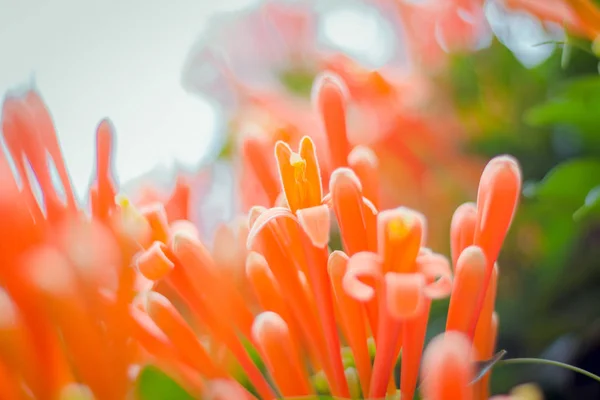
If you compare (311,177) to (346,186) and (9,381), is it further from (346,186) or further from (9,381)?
(9,381)

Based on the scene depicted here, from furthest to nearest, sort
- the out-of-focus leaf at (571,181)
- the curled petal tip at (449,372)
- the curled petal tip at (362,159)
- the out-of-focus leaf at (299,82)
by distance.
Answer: the out-of-focus leaf at (299,82)
the out-of-focus leaf at (571,181)
the curled petal tip at (362,159)
the curled petal tip at (449,372)

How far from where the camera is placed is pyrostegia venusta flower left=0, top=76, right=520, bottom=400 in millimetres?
276

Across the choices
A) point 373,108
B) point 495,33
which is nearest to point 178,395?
point 373,108

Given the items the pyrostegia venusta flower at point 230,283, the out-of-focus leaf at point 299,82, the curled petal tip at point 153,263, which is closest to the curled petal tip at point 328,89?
the pyrostegia venusta flower at point 230,283

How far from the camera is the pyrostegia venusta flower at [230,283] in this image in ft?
0.91

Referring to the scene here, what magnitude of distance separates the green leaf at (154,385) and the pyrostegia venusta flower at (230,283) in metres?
0.02

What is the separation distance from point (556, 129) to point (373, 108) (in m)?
0.15

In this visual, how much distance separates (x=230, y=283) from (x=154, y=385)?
0.06 meters

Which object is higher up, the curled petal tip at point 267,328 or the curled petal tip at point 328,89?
the curled petal tip at point 328,89

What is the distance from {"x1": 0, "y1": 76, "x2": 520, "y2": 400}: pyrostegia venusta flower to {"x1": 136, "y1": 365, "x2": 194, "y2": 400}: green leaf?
2 centimetres

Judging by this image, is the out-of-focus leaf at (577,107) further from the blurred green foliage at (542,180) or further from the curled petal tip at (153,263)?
the curled petal tip at (153,263)

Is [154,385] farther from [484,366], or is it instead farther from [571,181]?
[571,181]

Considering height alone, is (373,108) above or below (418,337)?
above

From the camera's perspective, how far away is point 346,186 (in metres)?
0.29
